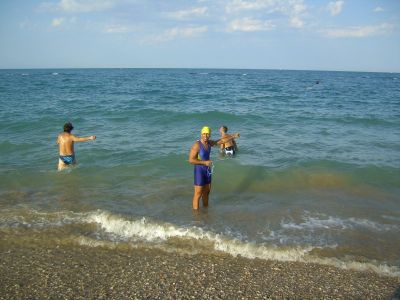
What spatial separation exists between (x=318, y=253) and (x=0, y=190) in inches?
286

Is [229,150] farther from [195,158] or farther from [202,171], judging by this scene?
[195,158]

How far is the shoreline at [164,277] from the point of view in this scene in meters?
4.64

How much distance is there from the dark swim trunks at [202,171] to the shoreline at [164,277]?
69.0 inches

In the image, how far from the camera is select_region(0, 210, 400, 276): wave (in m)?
5.64

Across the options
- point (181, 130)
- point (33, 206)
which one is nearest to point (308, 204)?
point (33, 206)

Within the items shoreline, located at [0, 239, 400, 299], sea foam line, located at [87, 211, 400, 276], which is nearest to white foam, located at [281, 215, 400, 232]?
sea foam line, located at [87, 211, 400, 276]

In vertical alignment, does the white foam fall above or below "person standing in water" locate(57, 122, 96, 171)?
below

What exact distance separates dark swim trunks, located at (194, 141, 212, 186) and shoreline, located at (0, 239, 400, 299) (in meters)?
1.75

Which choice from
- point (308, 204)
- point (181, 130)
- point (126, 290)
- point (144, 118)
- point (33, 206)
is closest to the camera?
point (126, 290)

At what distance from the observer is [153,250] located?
19.0 ft

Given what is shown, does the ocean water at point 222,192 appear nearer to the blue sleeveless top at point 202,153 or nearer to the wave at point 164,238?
the wave at point 164,238

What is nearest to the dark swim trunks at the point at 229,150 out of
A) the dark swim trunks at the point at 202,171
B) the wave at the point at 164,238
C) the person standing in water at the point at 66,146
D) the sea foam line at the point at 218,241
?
the dark swim trunks at the point at 202,171

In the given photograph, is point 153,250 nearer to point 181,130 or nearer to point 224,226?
point 224,226

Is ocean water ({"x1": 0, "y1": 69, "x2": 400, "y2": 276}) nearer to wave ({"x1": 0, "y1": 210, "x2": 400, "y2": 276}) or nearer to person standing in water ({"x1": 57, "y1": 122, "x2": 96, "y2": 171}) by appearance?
wave ({"x1": 0, "y1": 210, "x2": 400, "y2": 276})
